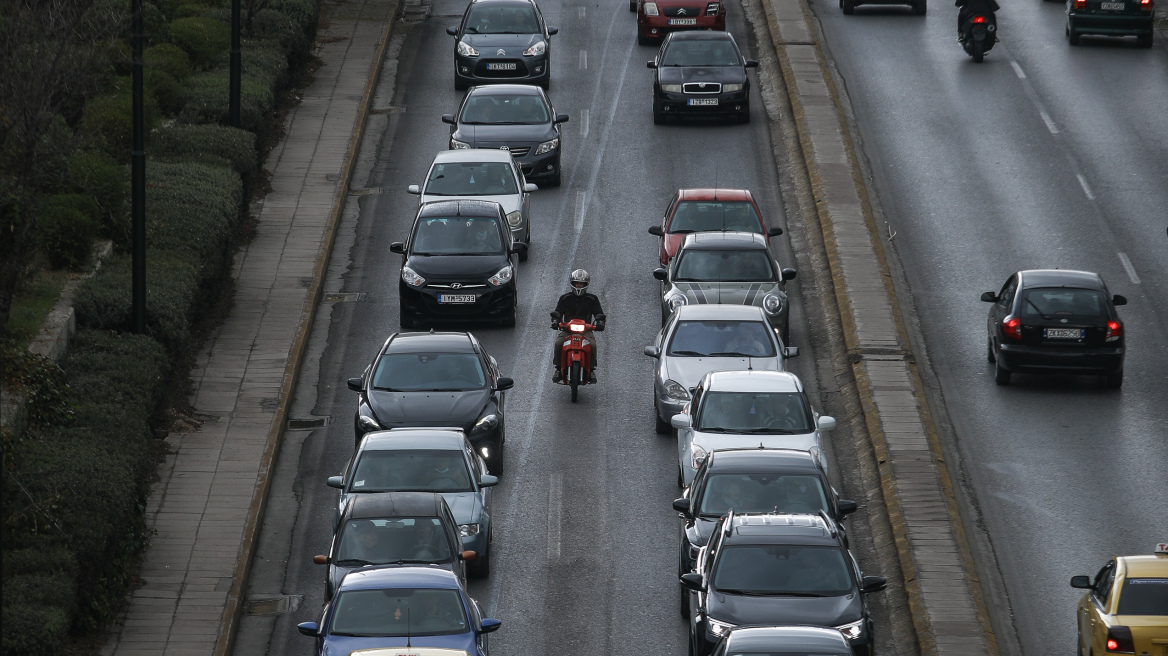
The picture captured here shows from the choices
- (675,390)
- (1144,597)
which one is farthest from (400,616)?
(675,390)

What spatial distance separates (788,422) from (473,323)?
791cm

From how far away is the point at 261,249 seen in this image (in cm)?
2912

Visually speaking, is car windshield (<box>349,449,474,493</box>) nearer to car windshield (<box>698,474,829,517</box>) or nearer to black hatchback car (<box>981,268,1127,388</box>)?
car windshield (<box>698,474,829,517</box>)

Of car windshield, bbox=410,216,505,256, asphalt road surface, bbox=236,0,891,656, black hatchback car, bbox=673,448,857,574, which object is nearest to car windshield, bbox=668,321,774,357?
asphalt road surface, bbox=236,0,891,656

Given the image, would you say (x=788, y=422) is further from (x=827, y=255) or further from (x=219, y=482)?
(x=827, y=255)

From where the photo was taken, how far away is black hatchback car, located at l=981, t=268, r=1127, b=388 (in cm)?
2359

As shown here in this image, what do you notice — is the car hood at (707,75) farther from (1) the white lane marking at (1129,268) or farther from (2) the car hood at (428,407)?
(2) the car hood at (428,407)

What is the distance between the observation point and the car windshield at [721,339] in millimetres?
22625

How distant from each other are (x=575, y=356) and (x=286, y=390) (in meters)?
4.03

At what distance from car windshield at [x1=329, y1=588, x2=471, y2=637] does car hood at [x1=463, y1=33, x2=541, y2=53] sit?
26.1m

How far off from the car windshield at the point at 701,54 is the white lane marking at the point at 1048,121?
6.78 meters

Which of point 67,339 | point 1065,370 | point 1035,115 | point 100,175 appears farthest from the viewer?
point 1035,115

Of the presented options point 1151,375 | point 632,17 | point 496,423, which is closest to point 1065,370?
point 1151,375

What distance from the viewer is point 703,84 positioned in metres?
36.5
